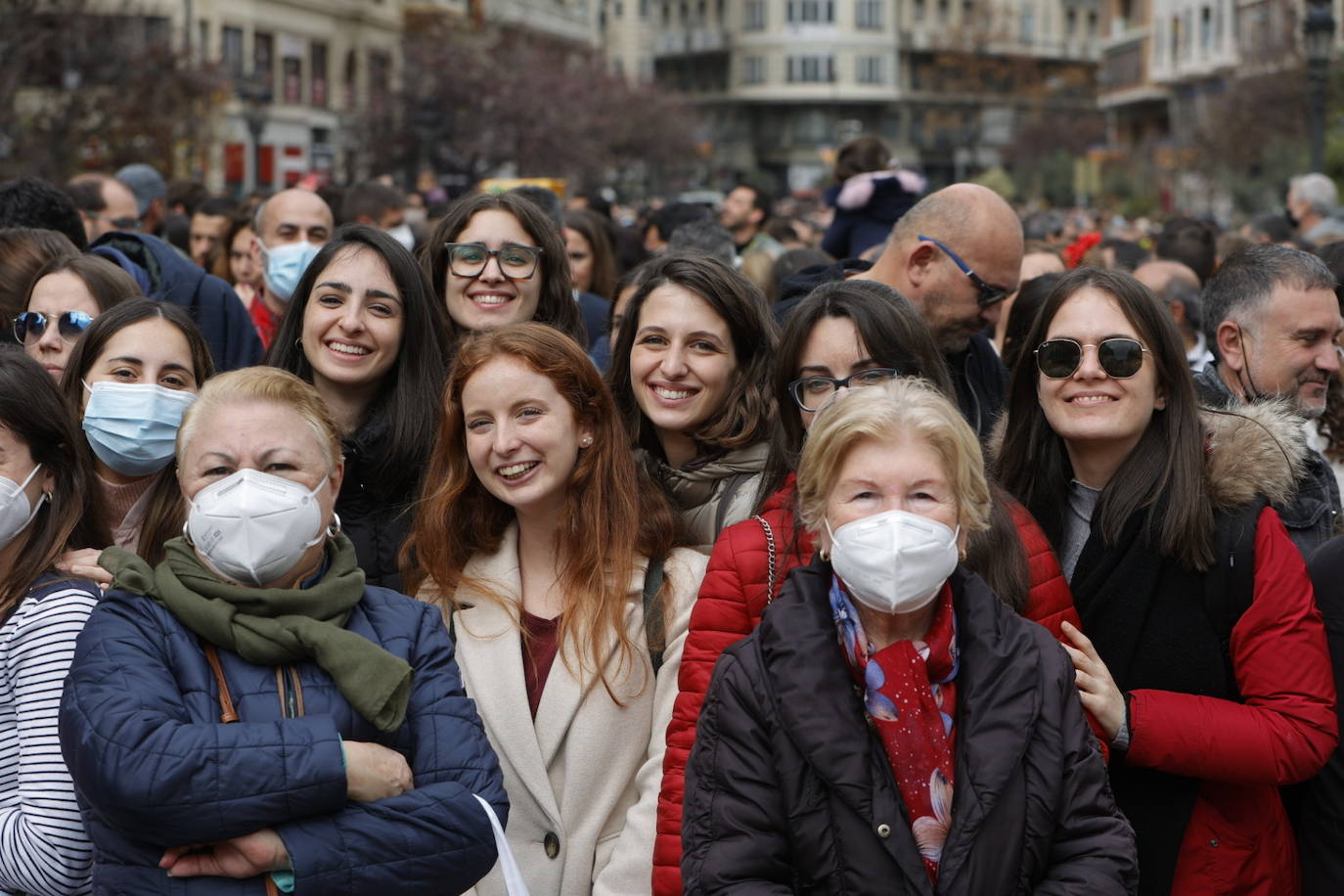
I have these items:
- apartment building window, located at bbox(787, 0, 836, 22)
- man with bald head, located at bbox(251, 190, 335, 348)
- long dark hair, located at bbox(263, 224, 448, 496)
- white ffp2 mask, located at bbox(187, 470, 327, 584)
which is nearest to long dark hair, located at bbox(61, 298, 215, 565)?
long dark hair, located at bbox(263, 224, 448, 496)

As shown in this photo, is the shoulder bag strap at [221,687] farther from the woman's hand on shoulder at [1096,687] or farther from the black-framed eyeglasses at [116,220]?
the black-framed eyeglasses at [116,220]

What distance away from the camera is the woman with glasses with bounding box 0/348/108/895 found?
3508 millimetres

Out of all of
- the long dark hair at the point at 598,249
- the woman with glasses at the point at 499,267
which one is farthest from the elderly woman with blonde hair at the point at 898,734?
the long dark hair at the point at 598,249

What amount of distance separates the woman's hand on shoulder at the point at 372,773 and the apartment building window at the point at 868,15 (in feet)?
338

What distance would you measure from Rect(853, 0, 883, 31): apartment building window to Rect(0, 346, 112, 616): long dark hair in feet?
336

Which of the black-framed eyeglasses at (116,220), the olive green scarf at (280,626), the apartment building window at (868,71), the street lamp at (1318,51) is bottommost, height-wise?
the olive green scarf at (280,626)

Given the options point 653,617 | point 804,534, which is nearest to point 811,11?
point 653,617

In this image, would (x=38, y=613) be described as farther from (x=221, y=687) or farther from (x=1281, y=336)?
(x=1281, y=336)

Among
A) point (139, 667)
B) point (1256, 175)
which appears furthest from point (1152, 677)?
point (1256, 175)

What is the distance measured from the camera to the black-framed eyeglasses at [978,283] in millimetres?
6023

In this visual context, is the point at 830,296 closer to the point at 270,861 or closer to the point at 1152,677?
the point at 1152,677

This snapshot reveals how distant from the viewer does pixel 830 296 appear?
442 cm

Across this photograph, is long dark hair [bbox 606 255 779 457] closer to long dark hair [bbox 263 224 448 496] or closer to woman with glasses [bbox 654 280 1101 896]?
woman with glasses [bbox 654 280 1101 896]

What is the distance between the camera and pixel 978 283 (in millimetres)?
6043
